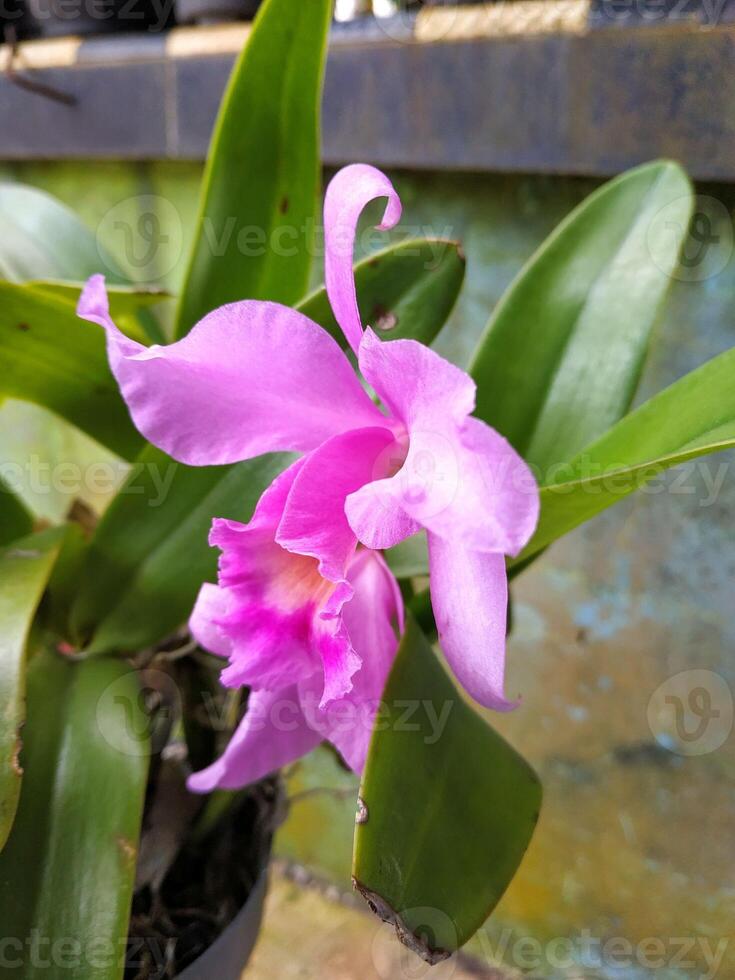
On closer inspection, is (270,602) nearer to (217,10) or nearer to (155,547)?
(155,547)

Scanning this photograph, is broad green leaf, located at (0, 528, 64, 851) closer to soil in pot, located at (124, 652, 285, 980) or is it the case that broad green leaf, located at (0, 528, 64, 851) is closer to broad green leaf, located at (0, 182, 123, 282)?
soil in pot, located at (124, 652, 285, 980)

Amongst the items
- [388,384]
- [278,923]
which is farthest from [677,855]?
[388,384]

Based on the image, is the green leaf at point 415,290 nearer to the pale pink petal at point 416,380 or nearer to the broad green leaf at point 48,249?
the pale pink petal at point 416,380

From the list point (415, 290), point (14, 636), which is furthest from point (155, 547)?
point (415, 290)

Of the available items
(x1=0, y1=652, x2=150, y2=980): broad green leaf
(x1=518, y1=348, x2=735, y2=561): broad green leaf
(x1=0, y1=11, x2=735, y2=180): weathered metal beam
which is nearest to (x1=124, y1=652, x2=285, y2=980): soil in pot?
(x1=0, y1=652, x2=150, y2=980): broad green leaf

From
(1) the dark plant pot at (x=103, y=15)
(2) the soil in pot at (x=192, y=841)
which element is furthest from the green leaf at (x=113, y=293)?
(1) the dark plant pot at (x=103, y=15)

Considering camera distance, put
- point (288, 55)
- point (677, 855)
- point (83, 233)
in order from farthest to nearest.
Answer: point (677, 855)
point (83, 233)
point (288, 55)

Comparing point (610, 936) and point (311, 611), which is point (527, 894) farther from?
point (311, 611)
